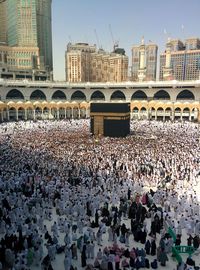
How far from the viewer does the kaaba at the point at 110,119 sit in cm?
2702

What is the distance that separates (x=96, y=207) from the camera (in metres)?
10.6

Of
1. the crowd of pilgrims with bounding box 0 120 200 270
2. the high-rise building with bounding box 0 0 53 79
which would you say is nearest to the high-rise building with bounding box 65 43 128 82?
the high-rise building with bounding box 0 0 53 79

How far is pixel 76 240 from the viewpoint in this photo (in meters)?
8.73

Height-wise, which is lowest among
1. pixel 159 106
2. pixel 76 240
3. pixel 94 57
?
pixel 76 240

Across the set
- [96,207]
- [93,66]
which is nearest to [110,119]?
[96,207]

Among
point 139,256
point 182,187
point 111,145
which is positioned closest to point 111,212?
point 139,256

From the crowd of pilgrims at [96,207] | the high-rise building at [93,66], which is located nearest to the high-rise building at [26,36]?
the high-rise building at [93,66]

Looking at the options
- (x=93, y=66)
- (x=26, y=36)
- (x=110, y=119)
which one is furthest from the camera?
(x=93, y=66)

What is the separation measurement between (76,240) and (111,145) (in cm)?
1403

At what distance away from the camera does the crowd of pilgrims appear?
773cm

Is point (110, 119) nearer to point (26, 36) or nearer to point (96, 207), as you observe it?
point (96, 207)

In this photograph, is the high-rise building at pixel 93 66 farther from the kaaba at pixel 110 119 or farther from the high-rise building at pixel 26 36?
the kaaba at pixel 110 119

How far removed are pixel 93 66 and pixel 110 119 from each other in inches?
2743

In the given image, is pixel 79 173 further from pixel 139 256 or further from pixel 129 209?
pixel 139 256
